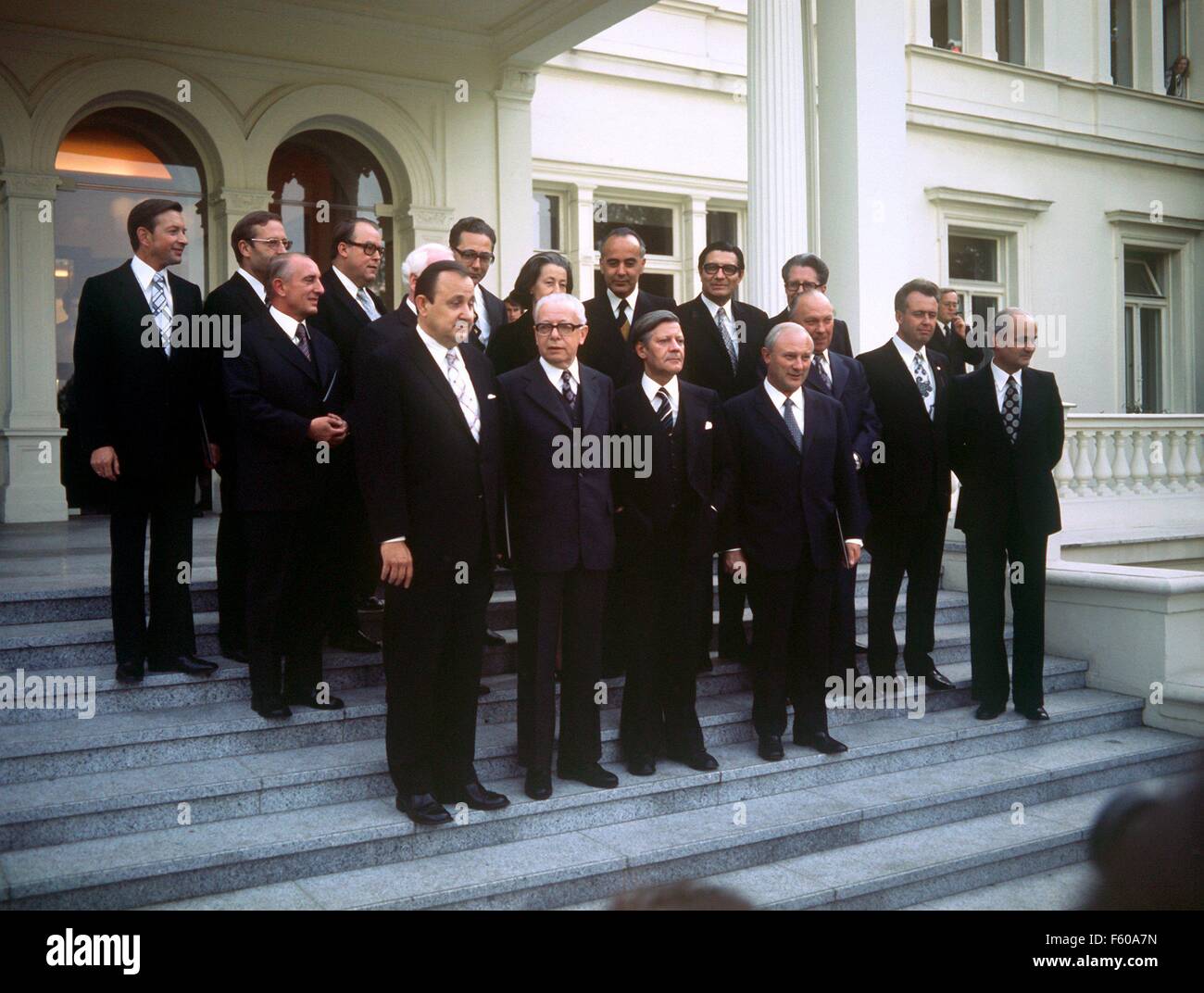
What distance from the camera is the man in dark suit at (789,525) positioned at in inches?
208

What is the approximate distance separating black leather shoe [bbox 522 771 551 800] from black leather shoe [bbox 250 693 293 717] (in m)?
1.08

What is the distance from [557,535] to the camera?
15.2 feet

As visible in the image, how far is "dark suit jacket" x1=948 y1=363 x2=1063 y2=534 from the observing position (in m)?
6.07

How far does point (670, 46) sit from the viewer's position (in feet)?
43.0

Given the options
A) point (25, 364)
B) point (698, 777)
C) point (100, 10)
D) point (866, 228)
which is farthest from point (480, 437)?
point (100, 10)

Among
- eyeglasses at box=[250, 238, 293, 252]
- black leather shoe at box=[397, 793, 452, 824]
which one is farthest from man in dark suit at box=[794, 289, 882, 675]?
eyeglasses at box=[250, 238, 293, 252]

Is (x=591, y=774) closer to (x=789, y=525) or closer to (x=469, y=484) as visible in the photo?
(x=469, y=484)

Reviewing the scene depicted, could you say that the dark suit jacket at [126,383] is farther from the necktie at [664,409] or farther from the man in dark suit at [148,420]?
the necktie at [664,409]

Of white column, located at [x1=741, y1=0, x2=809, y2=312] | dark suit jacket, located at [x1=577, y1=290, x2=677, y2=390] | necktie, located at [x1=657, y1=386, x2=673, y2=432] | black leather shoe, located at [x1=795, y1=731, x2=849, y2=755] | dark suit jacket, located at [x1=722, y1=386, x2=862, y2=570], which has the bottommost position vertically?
black leather shoe, located at [x1=795, y1=731, x2=849, y2=755]

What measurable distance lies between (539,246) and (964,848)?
9.53m

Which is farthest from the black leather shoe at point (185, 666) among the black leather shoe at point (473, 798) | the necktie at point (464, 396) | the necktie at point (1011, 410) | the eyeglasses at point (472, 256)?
the necktie at point (1011, 410)

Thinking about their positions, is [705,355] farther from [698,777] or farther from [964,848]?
[964,848]

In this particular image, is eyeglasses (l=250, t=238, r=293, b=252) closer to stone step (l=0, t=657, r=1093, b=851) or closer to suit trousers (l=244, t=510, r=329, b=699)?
suit trousers (l=244, t=510, r=329, b=699)

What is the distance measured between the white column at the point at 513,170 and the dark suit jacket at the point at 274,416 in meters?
6.37
